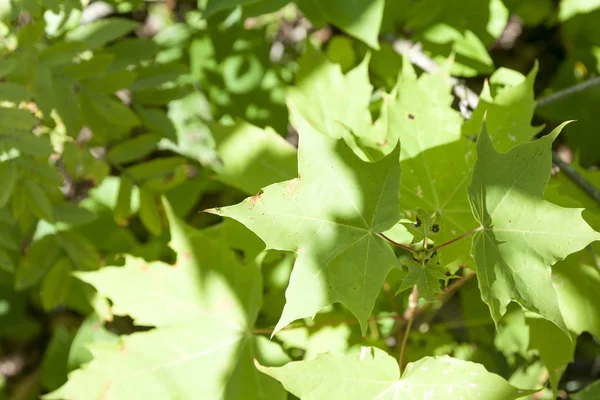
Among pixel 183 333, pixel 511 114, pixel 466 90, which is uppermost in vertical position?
pixel 511 114

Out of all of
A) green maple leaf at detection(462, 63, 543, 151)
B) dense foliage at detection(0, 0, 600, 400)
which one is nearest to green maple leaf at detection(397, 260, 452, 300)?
dense foliage at detection(0, 0, 600, 400)

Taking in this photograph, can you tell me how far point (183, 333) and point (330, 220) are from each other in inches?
25.7

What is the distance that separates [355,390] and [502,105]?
875 mm

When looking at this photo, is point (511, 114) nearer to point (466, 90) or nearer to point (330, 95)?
point (466, 90)

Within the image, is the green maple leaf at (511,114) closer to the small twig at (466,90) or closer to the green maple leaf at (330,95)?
the small twig at (466,90)

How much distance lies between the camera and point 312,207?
3.94ft

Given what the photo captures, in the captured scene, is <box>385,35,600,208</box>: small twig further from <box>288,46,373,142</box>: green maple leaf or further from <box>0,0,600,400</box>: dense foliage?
<box>288,46,373,142</box>: green maple leaf

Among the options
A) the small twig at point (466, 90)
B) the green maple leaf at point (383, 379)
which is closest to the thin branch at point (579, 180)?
the small twig at point (466, 90)

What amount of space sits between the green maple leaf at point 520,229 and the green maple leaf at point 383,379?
0.18 m

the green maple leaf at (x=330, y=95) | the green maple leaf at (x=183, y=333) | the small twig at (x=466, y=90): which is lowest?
the green maple leaf at (x=183, y=333)

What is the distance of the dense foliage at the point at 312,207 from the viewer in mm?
1177

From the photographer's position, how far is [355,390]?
127 cm

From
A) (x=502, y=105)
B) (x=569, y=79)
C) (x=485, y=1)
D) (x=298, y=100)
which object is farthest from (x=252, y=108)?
(x=569, y=79)

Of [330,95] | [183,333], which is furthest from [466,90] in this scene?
[183,333]
